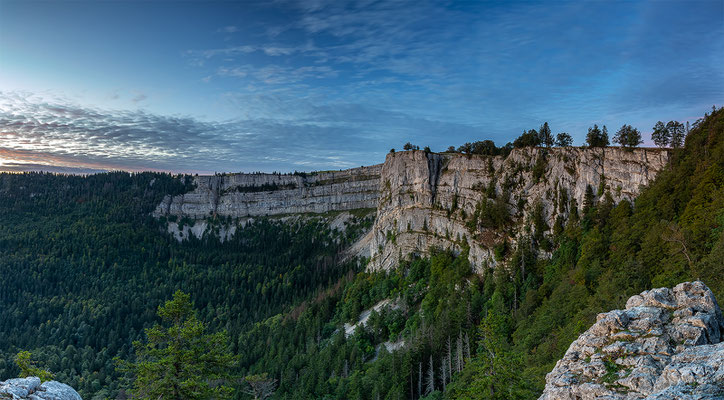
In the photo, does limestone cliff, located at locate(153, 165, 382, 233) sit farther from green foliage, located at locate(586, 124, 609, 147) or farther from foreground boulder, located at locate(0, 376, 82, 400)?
foreground boulder, located at locate(0, 376, 82, 400)

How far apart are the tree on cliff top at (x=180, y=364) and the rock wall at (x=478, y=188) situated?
58.4 m

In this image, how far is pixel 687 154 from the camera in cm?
5031

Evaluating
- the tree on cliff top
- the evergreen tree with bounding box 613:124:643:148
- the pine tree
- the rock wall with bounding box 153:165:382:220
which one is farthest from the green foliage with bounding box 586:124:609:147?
the rock wall with bounding box 153:165:382:220

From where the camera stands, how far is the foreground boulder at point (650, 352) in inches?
495

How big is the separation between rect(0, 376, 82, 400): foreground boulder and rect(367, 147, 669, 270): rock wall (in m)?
63.9

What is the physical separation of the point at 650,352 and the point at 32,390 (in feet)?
71.7

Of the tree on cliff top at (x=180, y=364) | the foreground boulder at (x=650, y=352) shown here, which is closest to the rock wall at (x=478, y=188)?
the foreground boulder at (x=650, y=352)

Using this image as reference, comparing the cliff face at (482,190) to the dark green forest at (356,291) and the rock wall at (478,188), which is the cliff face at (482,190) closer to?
the rock wall at (478,188)

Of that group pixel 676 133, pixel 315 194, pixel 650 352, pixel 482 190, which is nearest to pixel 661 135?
pixel 676 133

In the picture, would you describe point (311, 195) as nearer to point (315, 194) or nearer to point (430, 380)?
point (315, 194)

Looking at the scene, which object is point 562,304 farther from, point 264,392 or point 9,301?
point 9,301

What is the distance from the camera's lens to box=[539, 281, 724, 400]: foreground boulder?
41.3 feet

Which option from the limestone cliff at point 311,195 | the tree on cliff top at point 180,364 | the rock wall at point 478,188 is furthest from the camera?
the limestone cliff at point 311,195

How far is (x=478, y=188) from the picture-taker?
8000cm
